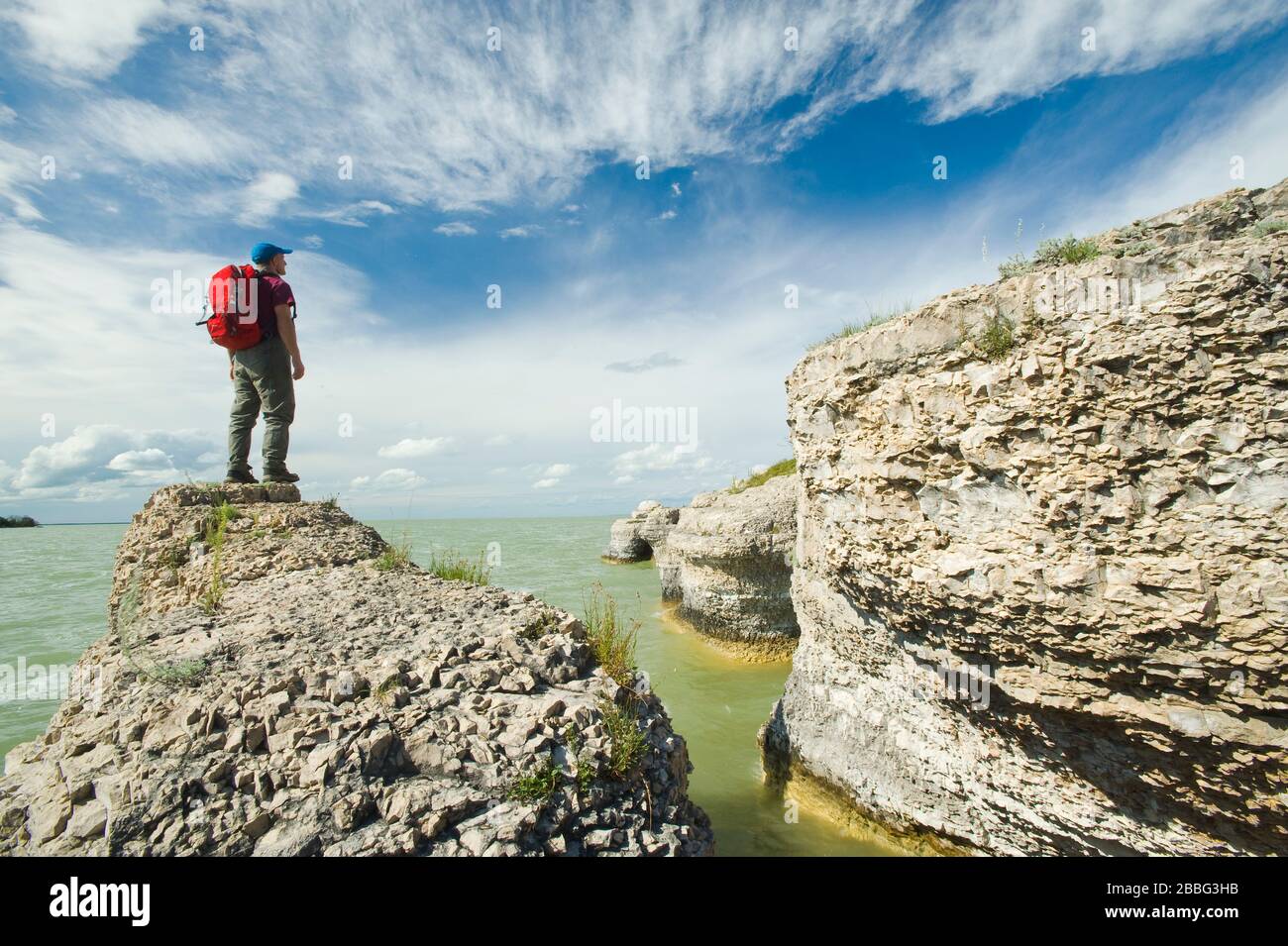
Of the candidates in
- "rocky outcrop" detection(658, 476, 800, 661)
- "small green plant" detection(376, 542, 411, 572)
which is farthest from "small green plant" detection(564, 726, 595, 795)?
"rocky outcrop" detection(658, 476, 800, 661)

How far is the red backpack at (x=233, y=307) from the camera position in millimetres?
6559

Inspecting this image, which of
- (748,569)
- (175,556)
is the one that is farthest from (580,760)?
(748,569)

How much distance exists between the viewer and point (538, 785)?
297cm

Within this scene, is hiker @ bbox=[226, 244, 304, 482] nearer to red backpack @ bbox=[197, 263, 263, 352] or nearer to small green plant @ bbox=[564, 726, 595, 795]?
red backpack @ bbox=[197, 263, 263, 352]

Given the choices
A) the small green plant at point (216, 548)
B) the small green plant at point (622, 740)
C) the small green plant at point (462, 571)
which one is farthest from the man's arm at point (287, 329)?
the small green plant at point (622, 740)

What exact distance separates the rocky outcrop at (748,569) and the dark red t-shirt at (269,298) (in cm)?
916

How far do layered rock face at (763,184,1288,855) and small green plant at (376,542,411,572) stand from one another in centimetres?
460

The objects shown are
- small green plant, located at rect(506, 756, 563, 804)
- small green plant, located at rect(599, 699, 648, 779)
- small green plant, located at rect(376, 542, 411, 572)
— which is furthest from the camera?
small green plant, located at rect(376, 542, 411, 572)

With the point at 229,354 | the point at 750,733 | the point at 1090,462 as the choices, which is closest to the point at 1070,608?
the point at 1090,462

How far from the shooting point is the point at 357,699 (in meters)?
3.43

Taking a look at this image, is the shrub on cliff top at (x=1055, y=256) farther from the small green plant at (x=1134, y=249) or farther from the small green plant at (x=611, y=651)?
the small green plant at (x=611, y=651)

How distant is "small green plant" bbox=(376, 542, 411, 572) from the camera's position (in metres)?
6.09
